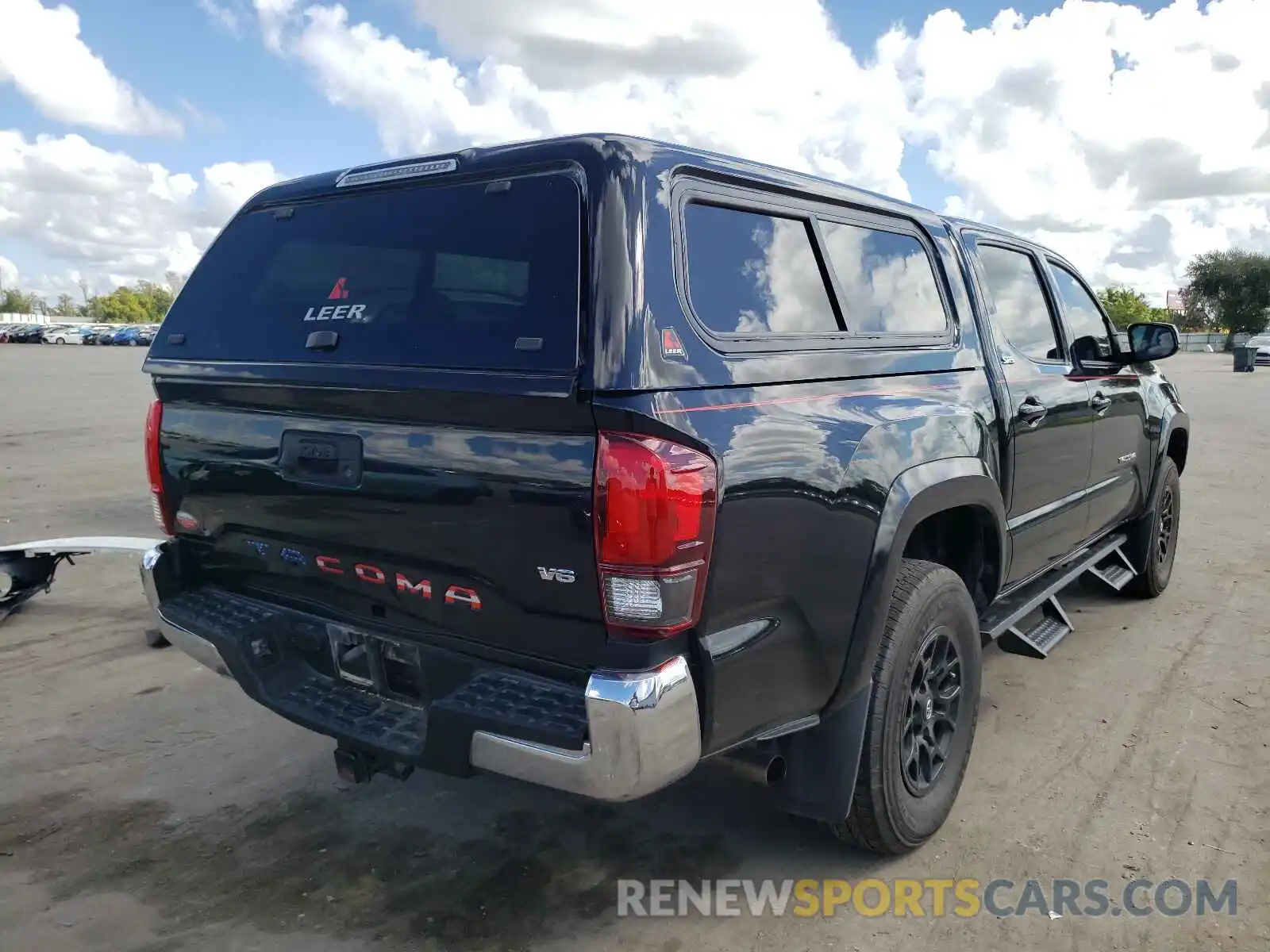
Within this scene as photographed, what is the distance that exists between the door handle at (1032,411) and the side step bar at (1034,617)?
0.77m

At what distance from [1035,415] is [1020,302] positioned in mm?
601

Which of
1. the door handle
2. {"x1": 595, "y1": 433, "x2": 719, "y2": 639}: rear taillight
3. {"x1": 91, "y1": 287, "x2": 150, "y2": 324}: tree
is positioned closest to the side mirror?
the door handle

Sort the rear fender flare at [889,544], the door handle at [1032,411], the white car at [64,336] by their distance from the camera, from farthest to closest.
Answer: the white car at [64,336], the door handle at [1032,411], the rear fender flare at [889,544]

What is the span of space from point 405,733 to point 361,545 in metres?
0.53

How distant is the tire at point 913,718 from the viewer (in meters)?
2.93

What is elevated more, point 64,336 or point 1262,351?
point 64,336

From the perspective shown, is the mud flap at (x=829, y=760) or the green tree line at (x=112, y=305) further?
the green tree line at (x=112, y=305)

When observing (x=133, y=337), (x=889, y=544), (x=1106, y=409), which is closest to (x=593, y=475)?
(x=889, y=544)

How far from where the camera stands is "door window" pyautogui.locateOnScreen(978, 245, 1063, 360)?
4.09 m

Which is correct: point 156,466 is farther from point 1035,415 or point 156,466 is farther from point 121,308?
point 121,308

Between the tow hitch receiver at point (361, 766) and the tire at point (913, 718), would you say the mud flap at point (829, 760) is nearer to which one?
the tire at point (913, 718)

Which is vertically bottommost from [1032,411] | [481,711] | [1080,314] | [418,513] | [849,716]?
[849,716]

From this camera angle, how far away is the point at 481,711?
2.44 m

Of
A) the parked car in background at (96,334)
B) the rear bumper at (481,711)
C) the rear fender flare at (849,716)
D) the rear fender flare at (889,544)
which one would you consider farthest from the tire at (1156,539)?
the parked car in background at (96,334)
